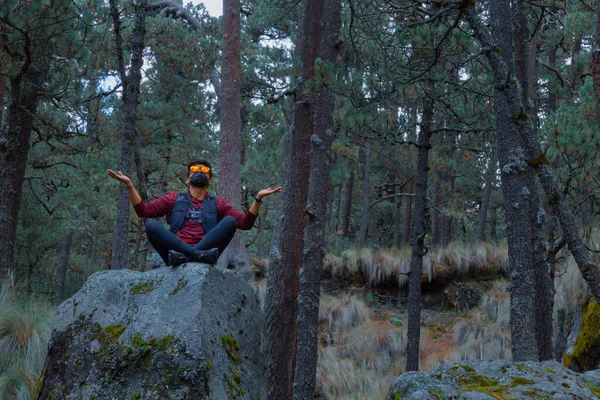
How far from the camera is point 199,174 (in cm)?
471

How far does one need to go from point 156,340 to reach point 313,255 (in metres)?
3.49

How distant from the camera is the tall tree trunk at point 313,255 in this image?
22.3ft

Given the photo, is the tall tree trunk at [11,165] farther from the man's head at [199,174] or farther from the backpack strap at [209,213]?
the backpack strap at [209,213]

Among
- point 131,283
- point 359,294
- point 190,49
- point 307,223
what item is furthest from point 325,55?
point 359,294

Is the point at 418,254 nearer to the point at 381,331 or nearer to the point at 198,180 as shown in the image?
the point at 381,331

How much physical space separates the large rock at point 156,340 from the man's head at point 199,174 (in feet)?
2.90

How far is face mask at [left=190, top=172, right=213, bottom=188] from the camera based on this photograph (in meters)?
4.68

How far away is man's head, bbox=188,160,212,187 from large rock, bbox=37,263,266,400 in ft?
2.90

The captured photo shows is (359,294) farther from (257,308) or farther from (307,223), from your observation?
(257,308)

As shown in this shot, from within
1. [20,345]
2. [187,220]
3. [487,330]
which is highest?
[187,220]

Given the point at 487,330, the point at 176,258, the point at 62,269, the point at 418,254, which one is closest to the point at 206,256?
the point at 176,258

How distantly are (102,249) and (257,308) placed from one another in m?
20.8

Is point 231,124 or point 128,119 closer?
point 128,119

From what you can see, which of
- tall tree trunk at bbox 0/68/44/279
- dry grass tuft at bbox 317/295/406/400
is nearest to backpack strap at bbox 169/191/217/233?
tall tree trunk at bbox 0/68/44/279
